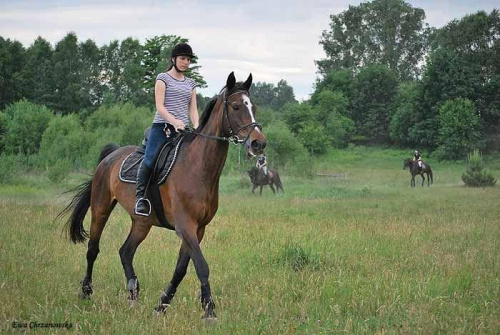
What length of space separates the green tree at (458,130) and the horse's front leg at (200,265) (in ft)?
191

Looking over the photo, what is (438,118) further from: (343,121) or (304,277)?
(304,277)

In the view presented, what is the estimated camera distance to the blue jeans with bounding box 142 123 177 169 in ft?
23.8

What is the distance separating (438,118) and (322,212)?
5064 cm

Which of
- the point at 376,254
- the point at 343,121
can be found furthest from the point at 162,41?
the point at 376,254

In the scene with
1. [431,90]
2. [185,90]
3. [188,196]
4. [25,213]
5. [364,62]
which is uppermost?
[364,62]

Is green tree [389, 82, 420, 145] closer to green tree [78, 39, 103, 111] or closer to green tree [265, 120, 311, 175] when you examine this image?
green tree [265, 120, 311, 175]

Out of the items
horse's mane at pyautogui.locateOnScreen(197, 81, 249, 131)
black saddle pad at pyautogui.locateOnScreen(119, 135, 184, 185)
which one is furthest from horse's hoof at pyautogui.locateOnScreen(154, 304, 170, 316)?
horse's mane at pyautogui.locateOnScreen(197, 81, 249, 131)

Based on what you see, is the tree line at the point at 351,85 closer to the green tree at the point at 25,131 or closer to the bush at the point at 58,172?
the green tree at the point at 25,131

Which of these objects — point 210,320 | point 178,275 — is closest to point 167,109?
point 178,275

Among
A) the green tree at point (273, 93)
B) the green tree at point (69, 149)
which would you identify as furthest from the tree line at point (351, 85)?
the green tree at point (273, 93)

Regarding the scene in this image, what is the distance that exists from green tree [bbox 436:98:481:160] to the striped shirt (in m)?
57.4

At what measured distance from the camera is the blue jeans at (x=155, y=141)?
7.24 metres

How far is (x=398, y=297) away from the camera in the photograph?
7004 mm

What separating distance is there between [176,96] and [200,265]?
2.36 m
